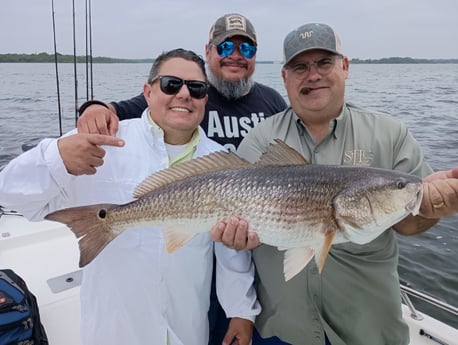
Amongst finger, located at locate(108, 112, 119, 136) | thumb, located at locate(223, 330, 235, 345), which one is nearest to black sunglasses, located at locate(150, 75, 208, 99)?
finger, located at locate(108, 112, 119, 136)

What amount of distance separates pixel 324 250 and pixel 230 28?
218 centimetres

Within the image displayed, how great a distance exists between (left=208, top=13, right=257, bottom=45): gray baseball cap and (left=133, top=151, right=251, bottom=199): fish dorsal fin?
148 centimetres

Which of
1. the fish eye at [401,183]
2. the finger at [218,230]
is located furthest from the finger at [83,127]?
the fish eye at [401,183]

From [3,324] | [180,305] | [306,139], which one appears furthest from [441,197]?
[3,324]

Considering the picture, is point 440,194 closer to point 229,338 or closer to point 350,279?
point 350,279

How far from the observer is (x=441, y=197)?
2111mm

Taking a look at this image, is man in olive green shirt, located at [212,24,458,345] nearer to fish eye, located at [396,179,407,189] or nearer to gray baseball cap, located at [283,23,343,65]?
gray baseball cap, located at [283,23,343,65]

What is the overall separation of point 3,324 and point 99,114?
1.49 meters

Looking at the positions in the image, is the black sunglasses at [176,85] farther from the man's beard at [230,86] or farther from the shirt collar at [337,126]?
the man's beard at [230,86]

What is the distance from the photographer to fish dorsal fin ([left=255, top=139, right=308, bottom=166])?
239 centimetres

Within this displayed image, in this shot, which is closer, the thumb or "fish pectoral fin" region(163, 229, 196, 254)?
"fish pectoral fin" region(163, 229, 196, 254)

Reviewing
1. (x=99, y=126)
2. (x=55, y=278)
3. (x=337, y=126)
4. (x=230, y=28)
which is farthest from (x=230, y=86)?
(x=55, y=278)

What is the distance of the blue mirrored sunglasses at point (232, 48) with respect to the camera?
11.5 feet

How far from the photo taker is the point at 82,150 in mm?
2098
